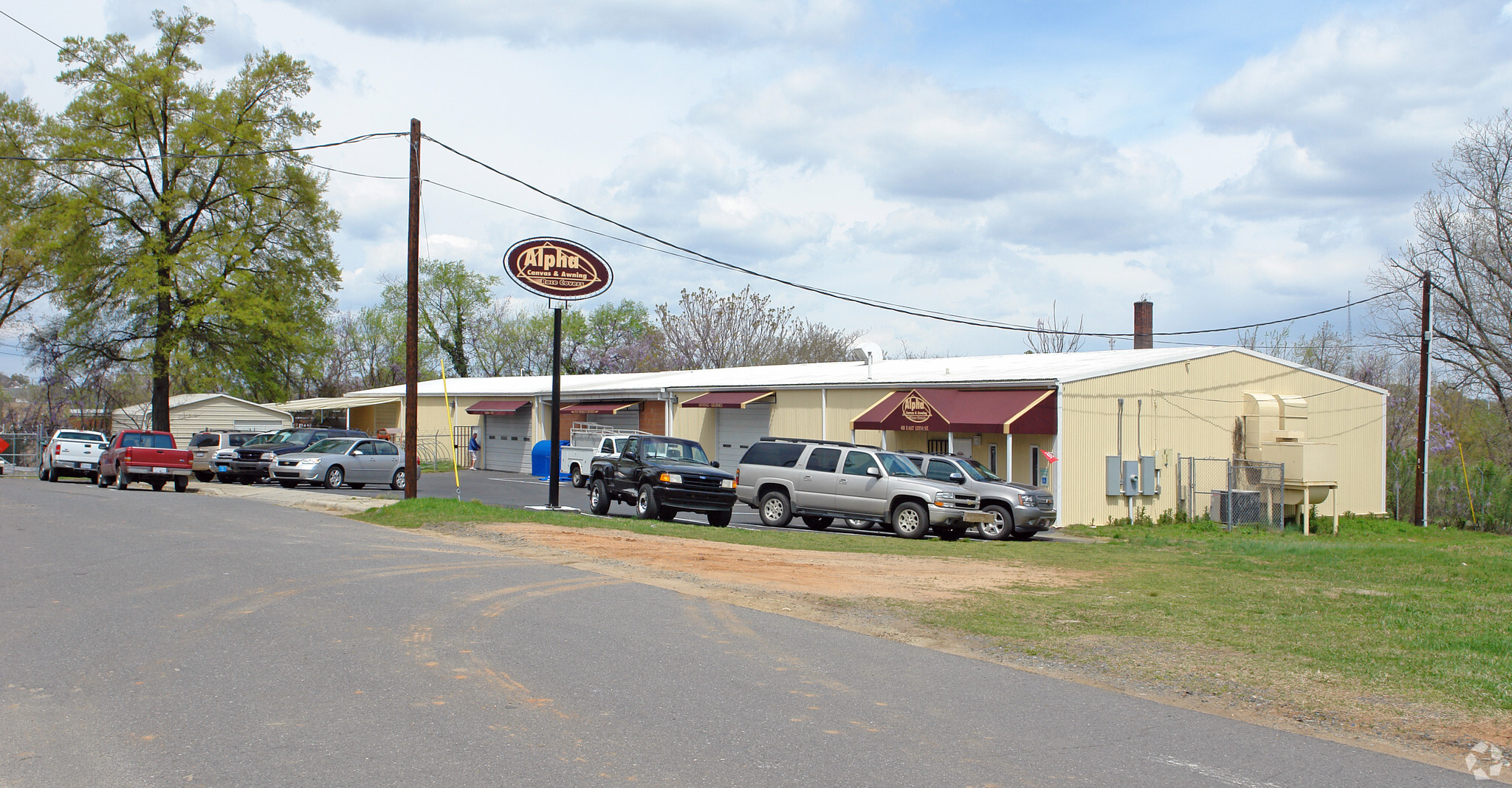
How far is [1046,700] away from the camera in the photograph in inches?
288

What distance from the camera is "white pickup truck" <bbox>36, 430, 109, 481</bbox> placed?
32.2 meters

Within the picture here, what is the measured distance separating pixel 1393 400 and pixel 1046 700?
53385 millimetres

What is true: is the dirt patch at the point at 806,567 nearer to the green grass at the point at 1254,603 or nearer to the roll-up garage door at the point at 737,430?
the green grass at the point at 1254,603

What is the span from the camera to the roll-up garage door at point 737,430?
3541 centimetres

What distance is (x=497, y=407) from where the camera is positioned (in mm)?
46875

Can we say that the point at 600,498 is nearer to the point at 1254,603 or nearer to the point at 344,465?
the point at 344,465

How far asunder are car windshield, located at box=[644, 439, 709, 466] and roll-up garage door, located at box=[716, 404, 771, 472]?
12.2 meters

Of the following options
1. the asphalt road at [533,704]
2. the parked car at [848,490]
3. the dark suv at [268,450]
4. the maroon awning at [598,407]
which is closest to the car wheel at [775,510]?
the parked car at [848,490]

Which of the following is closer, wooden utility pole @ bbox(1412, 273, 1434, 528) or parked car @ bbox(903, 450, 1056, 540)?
parked car @ bbox(903, 450, 1056, 540)

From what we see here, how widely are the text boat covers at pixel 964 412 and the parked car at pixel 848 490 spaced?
14.3ft

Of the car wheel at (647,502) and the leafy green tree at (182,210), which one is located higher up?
the leafy green tree at (182,210)

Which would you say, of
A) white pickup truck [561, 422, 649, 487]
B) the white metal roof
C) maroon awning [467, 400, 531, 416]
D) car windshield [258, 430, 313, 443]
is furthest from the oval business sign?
maroon awning [467, 400, 531, 416]

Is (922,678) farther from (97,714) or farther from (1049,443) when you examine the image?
(1049,443)

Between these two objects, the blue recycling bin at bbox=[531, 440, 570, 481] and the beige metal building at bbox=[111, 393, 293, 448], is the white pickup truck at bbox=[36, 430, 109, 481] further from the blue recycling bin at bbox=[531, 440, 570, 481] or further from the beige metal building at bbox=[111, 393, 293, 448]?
the blue recycling bin at bbox=[531, 440, 570, 481]
